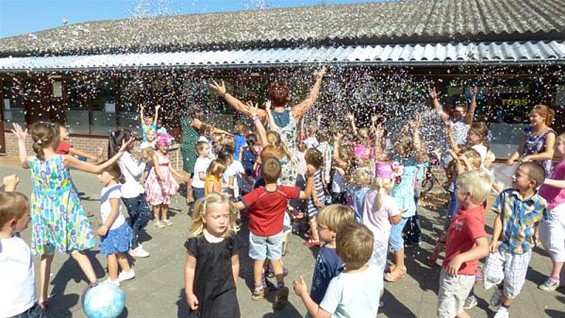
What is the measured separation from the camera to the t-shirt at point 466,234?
2.54m

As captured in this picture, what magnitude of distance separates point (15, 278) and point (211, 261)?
1.12m

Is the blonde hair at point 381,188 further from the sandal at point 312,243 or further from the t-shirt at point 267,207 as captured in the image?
the sandal at point 312,243

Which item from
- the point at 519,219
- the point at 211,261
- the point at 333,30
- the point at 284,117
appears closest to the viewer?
the point at 211,261

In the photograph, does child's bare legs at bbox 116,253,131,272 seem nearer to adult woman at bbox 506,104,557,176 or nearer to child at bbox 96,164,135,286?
child at bbox 96,164,135,286

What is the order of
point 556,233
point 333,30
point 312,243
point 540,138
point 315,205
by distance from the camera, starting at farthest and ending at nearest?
point 333,30, point 312,243, point 315,205, point 540,138, point 556,233

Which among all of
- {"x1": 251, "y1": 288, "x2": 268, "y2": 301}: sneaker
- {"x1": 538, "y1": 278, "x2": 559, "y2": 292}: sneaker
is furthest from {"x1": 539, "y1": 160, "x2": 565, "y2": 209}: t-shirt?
{"x1": 251, "y1": 288, "x2": 268, "y2": 301}: sneaker

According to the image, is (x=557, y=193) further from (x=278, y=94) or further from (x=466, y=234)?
(x=278, y=94)

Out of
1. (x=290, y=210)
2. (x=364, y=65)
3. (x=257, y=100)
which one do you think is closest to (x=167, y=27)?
(x=257, y=100)

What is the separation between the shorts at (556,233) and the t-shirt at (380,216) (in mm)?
1621

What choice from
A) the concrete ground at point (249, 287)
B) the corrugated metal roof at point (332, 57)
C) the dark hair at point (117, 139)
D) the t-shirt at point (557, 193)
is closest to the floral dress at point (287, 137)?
the concrete ground at point (249, 287)

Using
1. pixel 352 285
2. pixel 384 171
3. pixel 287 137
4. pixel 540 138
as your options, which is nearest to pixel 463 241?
pixel 384 171

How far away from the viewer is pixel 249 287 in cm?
374

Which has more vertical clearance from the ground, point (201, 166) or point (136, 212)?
point (201, 166)

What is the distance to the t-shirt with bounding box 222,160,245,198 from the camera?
16.8ft
